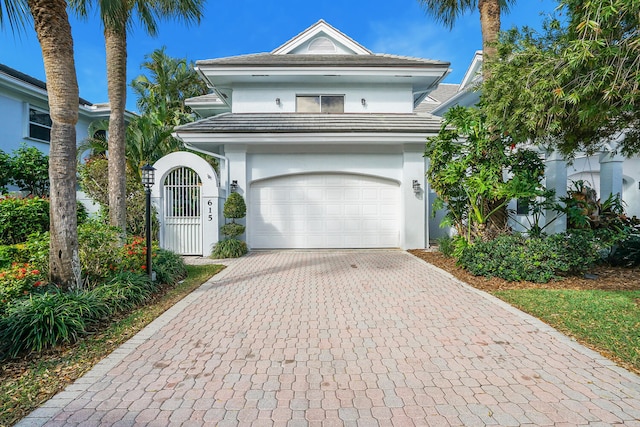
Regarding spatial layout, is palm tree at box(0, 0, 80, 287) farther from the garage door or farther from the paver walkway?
the garage door

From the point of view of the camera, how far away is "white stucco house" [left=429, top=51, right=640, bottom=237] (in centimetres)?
814

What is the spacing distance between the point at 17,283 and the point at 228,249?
5.52 metres

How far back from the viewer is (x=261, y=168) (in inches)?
427

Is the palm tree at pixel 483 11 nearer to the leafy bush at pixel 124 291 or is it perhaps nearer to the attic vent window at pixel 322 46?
the attic vent window at pixel 322 46

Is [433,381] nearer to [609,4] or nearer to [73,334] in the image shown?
[73,334]

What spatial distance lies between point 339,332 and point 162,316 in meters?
2.76

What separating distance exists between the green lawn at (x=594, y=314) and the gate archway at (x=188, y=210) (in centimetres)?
806

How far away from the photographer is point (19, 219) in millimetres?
8023

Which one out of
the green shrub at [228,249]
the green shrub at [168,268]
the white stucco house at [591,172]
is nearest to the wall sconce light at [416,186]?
the white stucco house at [591,172]

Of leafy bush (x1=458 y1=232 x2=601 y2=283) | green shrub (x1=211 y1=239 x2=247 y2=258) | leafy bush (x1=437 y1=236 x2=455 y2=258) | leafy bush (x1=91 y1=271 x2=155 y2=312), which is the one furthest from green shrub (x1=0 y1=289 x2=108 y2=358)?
leafy bush (x1=437 y1=236 x2=455 y2=258)

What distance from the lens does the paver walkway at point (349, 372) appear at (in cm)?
256

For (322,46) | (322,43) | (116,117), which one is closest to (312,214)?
(116,117)

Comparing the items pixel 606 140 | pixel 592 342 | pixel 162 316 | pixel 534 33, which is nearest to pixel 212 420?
pixel 162 316

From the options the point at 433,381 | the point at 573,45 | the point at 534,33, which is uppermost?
the point at 534,33
